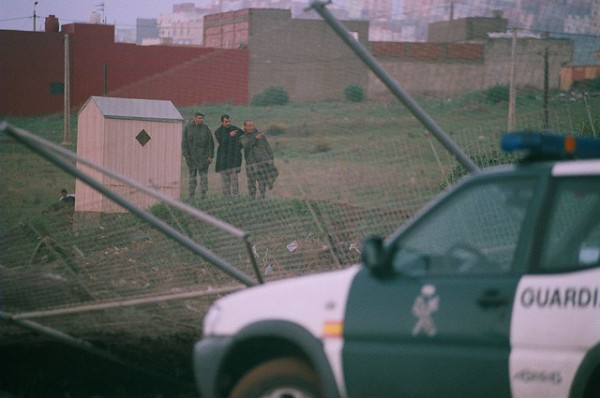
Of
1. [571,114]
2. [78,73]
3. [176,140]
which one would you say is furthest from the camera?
[78,73]

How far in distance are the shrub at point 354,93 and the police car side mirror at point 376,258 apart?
24.6 m

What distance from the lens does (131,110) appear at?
15.2 m

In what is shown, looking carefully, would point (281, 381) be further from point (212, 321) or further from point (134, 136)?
point (134, 136)

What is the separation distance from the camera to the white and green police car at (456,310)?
4.75 metres

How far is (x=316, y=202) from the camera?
8922mm

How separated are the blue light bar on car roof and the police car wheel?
1.53 m

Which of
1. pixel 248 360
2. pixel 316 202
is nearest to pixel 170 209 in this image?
pixel 316 202

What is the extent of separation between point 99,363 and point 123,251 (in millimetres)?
953

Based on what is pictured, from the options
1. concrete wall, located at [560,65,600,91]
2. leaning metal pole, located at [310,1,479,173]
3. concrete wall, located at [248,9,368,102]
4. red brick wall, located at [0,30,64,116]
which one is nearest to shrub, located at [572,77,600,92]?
concrete wall, located at [560,65,600,91]

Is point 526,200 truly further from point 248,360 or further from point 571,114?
point 571,114

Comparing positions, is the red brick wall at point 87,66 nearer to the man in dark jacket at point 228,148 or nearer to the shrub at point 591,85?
the man in dark jacket at point 228,148

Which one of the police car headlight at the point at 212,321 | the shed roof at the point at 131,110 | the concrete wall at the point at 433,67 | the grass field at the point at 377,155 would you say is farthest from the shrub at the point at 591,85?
the police car headlight at the point at 212,321

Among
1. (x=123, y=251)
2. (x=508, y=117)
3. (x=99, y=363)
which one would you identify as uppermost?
(x=508, y=117)

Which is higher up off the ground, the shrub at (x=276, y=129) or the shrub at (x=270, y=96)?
the shrub at (x=270, y=96)
